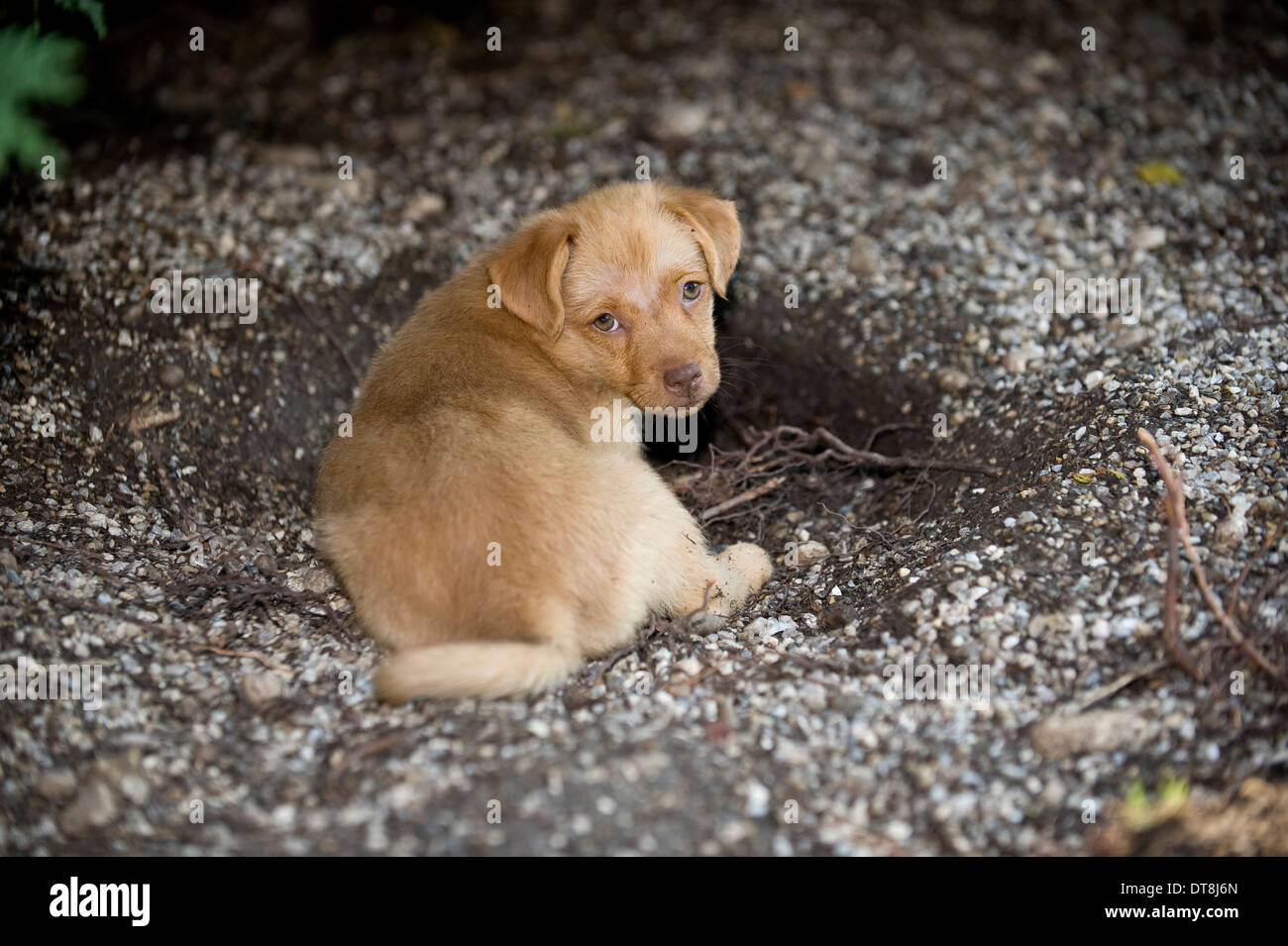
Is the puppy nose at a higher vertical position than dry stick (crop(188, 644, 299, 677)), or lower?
higher

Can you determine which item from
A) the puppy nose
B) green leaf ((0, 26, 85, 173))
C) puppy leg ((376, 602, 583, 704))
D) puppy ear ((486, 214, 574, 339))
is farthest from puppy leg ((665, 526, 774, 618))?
green leaf ((0, 26, 85, 173))

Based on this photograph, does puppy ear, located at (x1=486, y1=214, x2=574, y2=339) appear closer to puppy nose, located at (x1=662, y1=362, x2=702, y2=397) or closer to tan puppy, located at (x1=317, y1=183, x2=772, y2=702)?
tan puppy, located at (x1=317, y1=183, x2=772, y2=702)

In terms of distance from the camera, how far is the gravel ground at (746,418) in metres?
3.08

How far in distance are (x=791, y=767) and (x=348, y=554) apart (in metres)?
1.57

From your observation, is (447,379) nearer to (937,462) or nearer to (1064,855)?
(937,462)

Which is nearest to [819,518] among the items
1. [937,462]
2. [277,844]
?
[937,462]

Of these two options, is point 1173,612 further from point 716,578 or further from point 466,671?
point 466,671

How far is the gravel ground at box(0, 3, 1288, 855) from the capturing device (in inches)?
121

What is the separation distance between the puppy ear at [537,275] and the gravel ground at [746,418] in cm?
107

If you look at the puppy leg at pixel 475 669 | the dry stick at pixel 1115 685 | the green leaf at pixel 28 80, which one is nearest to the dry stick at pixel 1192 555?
the dry stick at pixel 1115 685

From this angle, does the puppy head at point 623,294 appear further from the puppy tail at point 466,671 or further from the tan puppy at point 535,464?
the puppy tail at point 466,671

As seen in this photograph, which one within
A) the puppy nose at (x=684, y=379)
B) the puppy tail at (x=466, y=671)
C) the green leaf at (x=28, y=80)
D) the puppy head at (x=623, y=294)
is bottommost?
the puppy tail at (x=466, y=671)

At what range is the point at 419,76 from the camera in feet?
21.3

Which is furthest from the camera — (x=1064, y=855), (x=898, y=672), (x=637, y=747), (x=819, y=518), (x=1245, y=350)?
(x=819, y=518)
